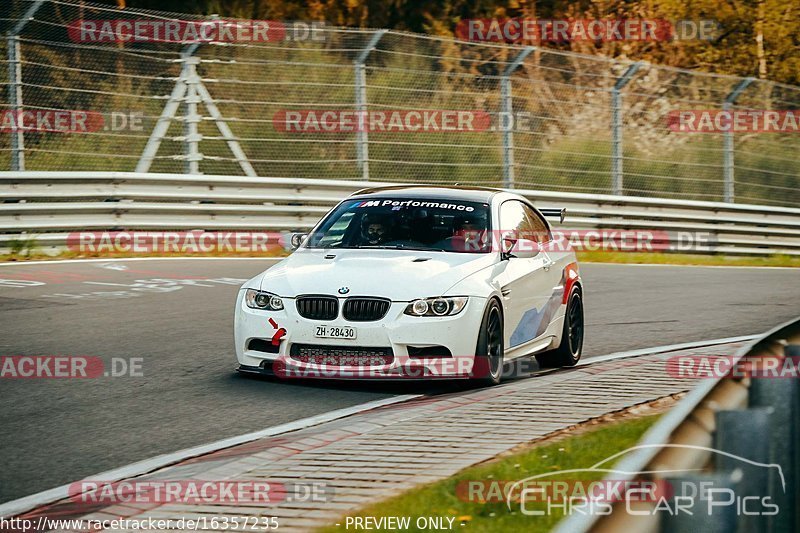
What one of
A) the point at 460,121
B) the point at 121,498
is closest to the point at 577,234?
the point at 460,121

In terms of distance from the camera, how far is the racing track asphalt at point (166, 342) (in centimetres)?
720

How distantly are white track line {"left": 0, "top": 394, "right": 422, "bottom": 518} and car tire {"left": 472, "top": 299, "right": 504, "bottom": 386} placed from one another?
20.4 inches

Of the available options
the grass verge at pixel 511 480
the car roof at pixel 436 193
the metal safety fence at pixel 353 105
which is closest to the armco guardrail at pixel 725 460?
the grass verge at pixel 511 480

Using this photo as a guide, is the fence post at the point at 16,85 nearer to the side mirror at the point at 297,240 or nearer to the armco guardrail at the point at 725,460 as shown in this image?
the side mirror at the point at 297,240

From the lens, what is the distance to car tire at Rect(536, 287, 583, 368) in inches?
418

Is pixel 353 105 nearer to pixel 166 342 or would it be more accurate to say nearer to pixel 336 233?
pixel 166 342

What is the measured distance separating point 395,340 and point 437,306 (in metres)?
0.39

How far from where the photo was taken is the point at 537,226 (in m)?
11.2

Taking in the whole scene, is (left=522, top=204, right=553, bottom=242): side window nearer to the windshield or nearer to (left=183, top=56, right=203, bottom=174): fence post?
the windshield

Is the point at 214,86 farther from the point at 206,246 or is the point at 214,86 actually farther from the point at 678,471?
the point at 678,471

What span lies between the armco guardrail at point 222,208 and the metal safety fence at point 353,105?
1.91 feet

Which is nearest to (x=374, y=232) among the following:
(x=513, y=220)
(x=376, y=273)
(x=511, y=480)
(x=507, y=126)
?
(x=376, y=273)

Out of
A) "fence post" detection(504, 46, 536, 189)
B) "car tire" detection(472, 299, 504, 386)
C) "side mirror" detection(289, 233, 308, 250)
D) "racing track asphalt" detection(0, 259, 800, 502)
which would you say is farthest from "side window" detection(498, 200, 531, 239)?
"fence post" detection(504, 46, 536, 189)

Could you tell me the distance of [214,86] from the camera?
20.5 metres
